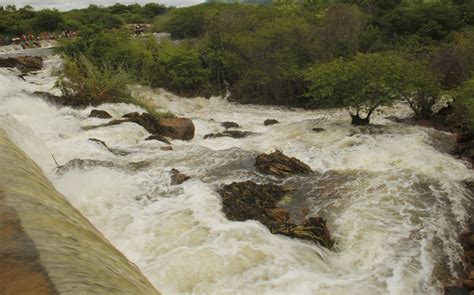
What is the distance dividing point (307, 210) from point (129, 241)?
354 cm

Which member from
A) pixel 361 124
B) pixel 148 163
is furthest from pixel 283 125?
pixel 148 163

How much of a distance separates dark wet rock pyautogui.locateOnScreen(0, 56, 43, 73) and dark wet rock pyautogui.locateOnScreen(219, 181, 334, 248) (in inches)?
683

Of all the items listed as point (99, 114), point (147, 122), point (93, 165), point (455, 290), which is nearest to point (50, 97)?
point (99, 114)

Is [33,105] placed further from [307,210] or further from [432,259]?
[432,259]

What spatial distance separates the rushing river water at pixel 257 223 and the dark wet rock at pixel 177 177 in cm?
16

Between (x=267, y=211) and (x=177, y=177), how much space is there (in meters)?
2.16

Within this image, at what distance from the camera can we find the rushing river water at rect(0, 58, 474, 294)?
5.69 m

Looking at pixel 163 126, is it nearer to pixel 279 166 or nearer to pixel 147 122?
pixel 147 122

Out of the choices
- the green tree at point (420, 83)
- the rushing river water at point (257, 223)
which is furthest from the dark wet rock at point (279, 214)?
the green tree at point (420, 83)

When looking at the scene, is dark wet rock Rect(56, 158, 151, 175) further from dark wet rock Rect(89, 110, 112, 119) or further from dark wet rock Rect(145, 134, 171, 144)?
dark wet rock Rect(89, 110, 112, 119)

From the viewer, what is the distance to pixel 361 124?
48.4ft

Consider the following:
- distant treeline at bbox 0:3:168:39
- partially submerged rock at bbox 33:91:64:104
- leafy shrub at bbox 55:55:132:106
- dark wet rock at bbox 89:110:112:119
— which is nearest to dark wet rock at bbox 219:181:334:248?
dark wet rock at bbox 89:110:112:119

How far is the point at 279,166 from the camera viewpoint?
32.7 ft

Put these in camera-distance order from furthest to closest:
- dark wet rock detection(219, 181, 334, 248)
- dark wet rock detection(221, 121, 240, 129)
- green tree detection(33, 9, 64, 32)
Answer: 1. green tree detection(33, 9, 64, 32)
2. dark wet rock detection(221, 121, 240, 129)
3. dark wet rock detection(219, 181, 334, 248)
